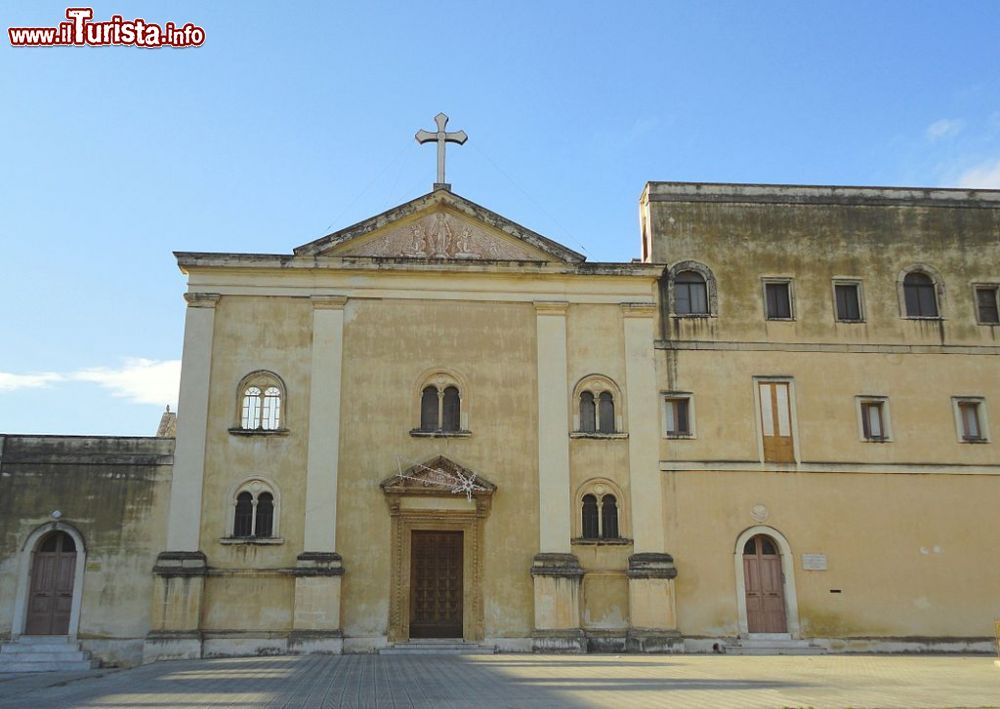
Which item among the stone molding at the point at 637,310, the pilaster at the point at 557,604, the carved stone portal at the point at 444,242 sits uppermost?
the carved stone portal at the point at 444,242

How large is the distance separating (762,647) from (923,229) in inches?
476

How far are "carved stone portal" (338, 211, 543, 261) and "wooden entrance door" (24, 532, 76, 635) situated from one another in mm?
10316

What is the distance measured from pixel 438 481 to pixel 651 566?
5478 mm

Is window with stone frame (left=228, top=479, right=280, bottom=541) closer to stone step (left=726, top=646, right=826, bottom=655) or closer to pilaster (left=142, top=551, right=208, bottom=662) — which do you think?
pilaster (left=142, top=551, right=208, bottom=662)

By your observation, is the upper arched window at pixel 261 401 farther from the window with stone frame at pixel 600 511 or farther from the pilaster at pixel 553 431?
the window with stone frame at pixel 600 511

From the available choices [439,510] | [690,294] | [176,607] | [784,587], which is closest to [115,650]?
[176,607]

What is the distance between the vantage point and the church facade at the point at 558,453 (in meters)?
23.3

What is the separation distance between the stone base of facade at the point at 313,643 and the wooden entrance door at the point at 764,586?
388 inches

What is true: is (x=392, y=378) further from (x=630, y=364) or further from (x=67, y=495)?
(x=67, y=495)

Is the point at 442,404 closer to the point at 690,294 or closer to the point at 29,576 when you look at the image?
the point at 690,294

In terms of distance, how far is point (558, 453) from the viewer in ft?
80.0

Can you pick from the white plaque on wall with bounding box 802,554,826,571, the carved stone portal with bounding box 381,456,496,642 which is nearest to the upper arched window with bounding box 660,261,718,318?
the white plaque on wall with bounding box 802,554,826,571

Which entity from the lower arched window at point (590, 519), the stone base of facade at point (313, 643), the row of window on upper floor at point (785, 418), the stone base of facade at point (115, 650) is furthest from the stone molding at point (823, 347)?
the stone base of facade at point (115, 650)

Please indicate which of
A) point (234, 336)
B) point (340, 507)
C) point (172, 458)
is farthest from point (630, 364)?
point (172, 458)
